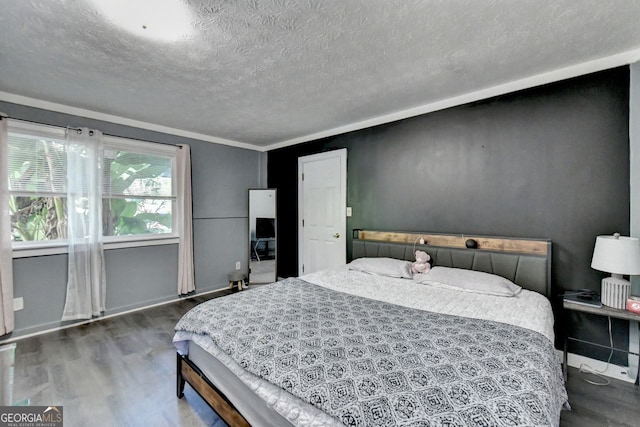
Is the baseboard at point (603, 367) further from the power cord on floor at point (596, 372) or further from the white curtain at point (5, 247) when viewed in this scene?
the white curtain at point (5, 247)

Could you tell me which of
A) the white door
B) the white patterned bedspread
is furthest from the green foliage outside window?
the white patterned bedspread

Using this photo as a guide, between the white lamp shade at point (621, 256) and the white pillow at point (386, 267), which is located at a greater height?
the white lamp shade at point (621, 256)

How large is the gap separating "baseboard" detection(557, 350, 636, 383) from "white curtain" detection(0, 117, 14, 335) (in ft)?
16.7

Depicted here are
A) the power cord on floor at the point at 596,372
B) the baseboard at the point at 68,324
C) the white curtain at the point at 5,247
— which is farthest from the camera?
the baseboard at the point at 68,324

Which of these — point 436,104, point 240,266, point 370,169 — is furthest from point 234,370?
point 240,266

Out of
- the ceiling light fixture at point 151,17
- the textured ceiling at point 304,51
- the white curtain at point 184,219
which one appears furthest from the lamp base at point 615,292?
the white curtain at point 184,219

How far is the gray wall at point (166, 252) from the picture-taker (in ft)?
9.57

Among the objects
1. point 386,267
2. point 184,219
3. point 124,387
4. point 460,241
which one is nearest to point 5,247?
point 184,219

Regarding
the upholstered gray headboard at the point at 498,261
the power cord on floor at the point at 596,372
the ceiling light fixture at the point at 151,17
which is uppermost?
the ceiling light fixture at the point at 151,17

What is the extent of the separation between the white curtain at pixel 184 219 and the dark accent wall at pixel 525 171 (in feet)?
8.42

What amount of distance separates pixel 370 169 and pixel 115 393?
3.25 meters

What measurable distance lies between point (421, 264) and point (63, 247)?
12.7 ft

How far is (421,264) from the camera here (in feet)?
9.34

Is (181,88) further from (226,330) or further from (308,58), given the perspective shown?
(226,330)
